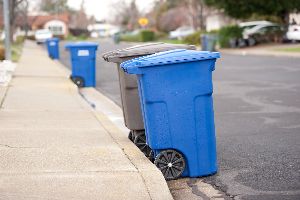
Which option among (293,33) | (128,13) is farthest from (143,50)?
(128,13)

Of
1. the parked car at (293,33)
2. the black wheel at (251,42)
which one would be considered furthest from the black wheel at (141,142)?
the black wheel at (251,42)

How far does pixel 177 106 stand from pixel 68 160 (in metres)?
1.38

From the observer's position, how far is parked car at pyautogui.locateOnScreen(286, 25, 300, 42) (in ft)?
120

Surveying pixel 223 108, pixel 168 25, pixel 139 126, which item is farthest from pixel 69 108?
pixel 168 25

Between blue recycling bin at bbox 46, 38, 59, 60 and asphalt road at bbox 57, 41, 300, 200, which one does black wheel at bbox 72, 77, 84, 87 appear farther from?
blue recycling bin at bbox 46, 38, 59, 60

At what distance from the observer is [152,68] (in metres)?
6.05

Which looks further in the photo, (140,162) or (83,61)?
(83,61)

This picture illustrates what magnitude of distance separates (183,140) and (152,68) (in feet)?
2.85

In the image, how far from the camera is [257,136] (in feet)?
28.4

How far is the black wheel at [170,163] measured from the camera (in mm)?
6281

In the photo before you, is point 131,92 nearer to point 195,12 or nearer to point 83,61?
point 83,61

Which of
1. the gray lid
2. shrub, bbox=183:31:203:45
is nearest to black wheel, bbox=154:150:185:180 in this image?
the gray lid

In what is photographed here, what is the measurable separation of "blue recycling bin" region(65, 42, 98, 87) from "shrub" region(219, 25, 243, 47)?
23.0 metres

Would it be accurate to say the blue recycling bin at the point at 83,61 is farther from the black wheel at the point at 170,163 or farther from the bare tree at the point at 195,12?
the bare tree at the point at 195,12
